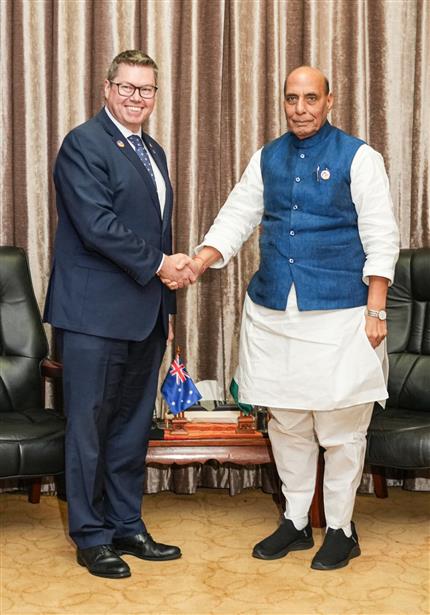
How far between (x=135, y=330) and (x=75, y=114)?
1281 millimetres

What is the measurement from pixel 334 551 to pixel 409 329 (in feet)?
3.57

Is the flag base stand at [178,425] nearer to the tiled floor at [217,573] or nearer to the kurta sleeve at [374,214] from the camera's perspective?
the tiled floor at [217,573]

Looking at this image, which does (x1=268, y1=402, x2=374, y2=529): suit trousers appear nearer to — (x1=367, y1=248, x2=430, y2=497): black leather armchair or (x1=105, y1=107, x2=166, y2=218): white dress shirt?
(x1=367, y1=248, x2=430, y2=497): black leather armchair

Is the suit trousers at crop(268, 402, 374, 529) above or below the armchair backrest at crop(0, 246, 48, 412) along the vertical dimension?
below

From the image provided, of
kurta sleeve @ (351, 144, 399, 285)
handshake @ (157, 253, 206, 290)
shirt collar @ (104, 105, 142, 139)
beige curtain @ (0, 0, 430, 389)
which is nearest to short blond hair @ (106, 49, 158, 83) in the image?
shirt collar @ (104, 105, 142, 139)

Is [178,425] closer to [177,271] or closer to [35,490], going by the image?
[35,490]

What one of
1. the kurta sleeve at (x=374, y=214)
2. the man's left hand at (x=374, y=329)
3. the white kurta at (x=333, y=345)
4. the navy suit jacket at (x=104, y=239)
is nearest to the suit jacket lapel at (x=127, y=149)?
the navy suit jacket at (x=104, y=239)

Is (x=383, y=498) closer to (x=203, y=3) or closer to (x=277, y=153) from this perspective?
(x=277, y=153)

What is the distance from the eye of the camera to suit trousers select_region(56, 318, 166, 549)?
114 inches

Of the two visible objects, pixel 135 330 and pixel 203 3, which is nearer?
pixel 135 330

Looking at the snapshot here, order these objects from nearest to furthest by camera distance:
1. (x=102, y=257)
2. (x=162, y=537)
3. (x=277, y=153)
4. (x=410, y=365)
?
(x=102, y=257)
(x=277, y=153)
(x=162, y=537)
(x=410, y=365)

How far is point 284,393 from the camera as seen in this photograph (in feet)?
9.89

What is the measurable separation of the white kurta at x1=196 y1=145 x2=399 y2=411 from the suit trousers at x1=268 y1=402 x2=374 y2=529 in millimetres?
91

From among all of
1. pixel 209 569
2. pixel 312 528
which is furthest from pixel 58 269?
pixel 312 528
